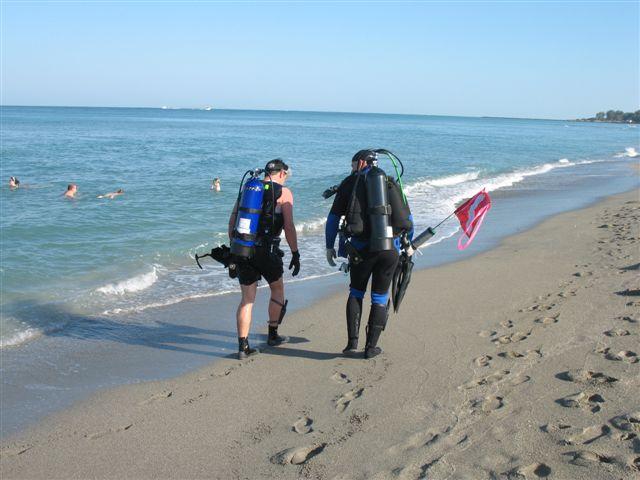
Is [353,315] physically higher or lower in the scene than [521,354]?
higher

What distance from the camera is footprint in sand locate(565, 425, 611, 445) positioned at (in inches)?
135

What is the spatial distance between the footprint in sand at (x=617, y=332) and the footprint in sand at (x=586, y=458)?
7.53 feet

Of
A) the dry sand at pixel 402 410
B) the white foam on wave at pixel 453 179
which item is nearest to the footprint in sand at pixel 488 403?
the dry sand at pixel 402 410

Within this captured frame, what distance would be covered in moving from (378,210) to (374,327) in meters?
1.09

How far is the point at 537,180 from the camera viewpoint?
2469 cm

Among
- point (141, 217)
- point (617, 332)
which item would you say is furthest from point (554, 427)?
point (141, 217)

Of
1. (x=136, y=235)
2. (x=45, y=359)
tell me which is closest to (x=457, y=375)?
(x=45, y=359)

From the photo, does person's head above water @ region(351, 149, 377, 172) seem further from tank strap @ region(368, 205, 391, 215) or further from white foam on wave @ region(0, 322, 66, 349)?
white foam on wave @ region(0, 322, 66, 349)

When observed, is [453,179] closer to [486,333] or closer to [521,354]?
[486,333]

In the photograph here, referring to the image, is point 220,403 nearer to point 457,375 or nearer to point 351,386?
point 351,386

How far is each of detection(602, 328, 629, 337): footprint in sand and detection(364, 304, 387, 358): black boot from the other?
2.02 metres

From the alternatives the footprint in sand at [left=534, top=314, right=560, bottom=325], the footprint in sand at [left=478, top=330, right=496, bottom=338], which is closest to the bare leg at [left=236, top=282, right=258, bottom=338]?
the footprint in sand at [left=478, top=330, right=496, bottom=338]

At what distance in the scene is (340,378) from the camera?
503 centimetres

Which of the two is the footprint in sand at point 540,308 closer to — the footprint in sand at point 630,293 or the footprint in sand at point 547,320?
the footprint in sand at point 547,320
